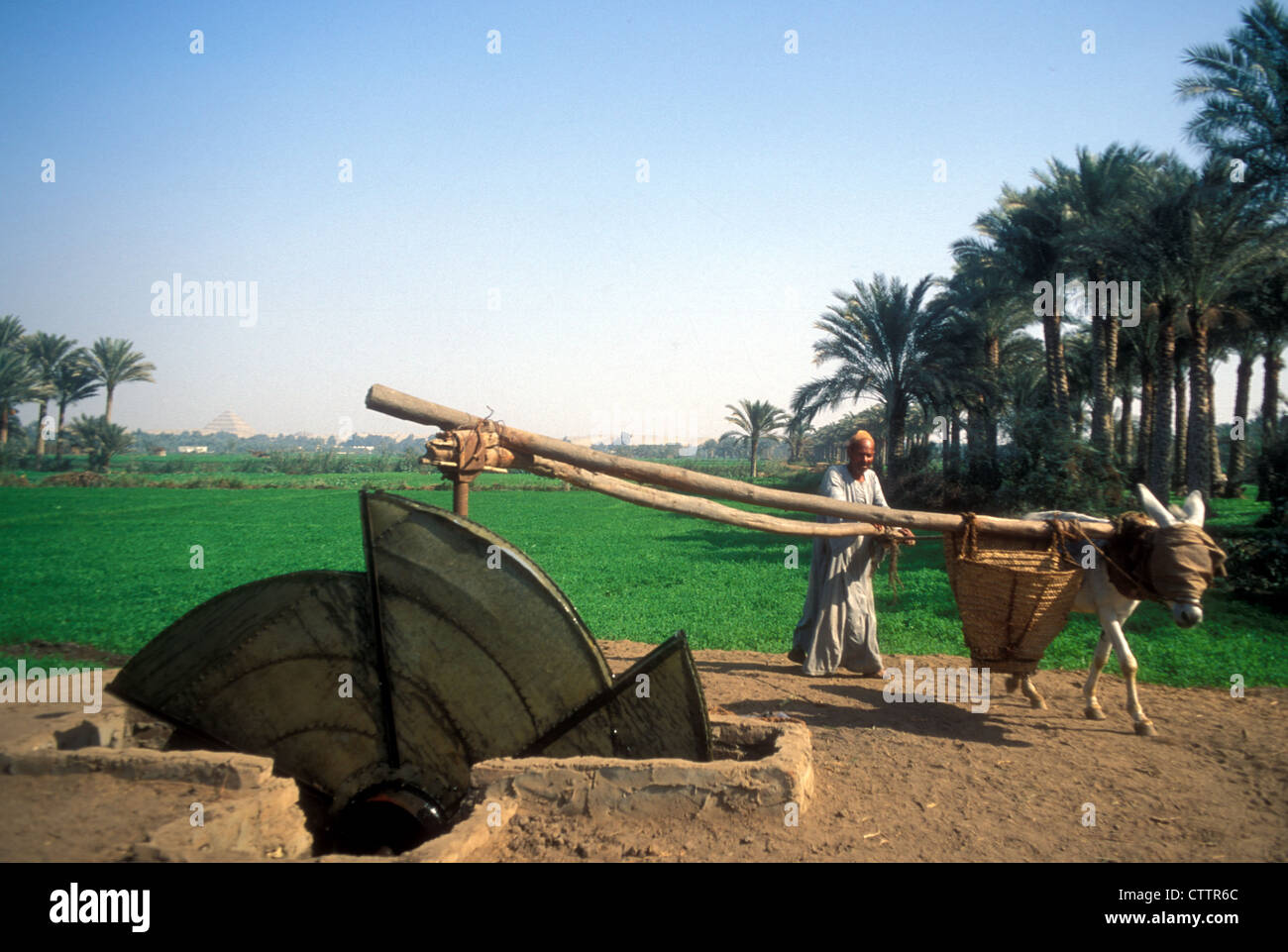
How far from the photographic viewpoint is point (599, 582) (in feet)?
43.7

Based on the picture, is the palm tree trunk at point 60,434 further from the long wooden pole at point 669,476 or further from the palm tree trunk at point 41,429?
the long wooden pole at point 669,476

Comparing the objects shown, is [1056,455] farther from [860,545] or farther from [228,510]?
[228,510]

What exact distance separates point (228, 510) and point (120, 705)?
27868mm

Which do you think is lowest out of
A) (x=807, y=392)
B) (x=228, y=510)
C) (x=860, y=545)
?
(x=228, y=510)

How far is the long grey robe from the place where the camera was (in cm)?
Answer: 656

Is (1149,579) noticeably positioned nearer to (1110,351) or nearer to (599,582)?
(599,582)

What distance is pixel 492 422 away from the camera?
409cm

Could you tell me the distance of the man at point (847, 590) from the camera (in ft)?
21.5

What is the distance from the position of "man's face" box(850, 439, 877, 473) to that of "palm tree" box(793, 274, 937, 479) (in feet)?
60.2

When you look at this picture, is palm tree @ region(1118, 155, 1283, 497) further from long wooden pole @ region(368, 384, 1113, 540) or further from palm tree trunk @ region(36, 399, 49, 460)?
palm tree trunk @ region(36, 399, 49, 460)

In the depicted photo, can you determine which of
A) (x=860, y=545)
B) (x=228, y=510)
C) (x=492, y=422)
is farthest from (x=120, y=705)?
(x=228, y=510)

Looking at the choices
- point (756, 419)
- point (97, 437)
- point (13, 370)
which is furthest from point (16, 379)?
point (756, 419)

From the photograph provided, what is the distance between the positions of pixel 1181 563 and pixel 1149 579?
309 millimetres

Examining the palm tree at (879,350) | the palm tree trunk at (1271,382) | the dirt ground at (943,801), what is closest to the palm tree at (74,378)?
the palm tree at (879,350)
